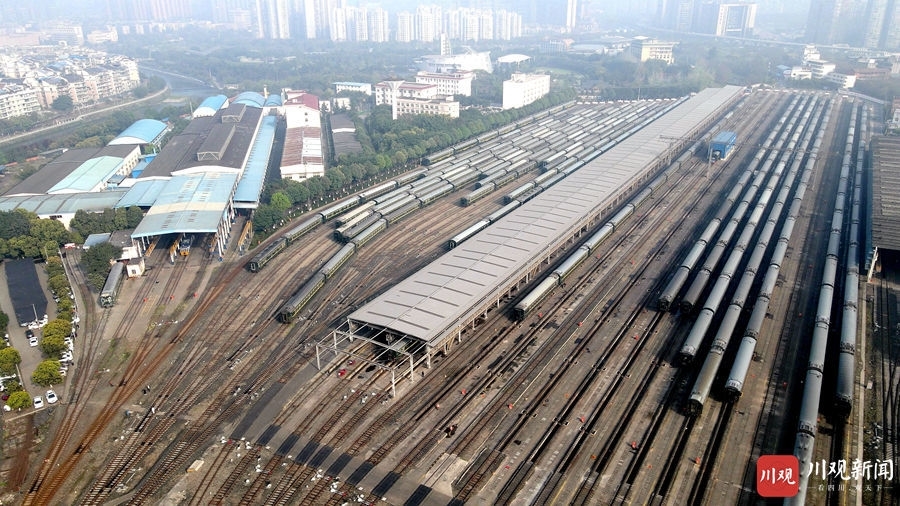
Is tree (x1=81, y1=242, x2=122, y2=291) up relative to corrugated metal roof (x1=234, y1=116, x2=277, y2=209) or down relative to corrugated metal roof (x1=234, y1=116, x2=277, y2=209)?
down

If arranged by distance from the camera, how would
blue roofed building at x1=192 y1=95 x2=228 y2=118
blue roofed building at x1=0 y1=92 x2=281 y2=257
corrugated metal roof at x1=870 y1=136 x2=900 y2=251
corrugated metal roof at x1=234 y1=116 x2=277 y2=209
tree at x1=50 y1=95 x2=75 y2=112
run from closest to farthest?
corrugated metal roof at x1=870 y1=136 x2=900 y2=251 < blue roofed building at x1=0 y1=92 x2=281 y2=257 < corrugated metal roof at x1=234 y1=116 x2=277 y2=209 < blue roofed building at x1=192 y1=95 x2=228 y2=118 < tree at x1=50 y1=95 x2=75 y2=112

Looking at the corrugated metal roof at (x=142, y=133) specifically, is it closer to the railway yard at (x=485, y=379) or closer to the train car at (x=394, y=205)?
the railway yard at (x=485, y=379)

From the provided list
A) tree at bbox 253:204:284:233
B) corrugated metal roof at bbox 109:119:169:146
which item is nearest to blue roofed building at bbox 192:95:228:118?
corrugated metal roof at bbox 109:119:169:146

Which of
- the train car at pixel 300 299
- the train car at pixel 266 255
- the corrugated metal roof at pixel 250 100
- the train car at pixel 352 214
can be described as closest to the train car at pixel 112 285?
the train car at pixel 266 255

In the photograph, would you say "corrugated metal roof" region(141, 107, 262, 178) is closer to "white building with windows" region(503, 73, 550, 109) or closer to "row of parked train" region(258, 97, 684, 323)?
"row of parked train" region(258, 97, 684, 323)

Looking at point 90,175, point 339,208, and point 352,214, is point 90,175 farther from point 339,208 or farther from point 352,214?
point 352,214

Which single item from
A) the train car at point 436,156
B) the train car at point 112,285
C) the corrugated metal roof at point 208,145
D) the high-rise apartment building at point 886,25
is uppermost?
the high-rise apartment building at point 886,25
